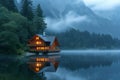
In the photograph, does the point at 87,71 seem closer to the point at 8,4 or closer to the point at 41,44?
the point at 41,44

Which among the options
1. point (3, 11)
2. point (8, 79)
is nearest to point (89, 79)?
point (8, 79)

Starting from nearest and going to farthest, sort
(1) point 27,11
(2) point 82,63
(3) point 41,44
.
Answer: (2) point 82,63 → (3) point 41,44 → (1) point 27,11

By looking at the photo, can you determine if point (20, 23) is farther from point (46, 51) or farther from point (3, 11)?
point (46, 51)

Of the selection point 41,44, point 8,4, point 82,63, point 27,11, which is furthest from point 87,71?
point 27,11

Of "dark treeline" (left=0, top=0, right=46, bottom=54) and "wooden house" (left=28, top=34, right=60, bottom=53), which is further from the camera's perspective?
"wooden house" (left=28, top=34, right=60, bottom=53)

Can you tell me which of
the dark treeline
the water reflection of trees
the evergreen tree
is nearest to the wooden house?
the dark treeline

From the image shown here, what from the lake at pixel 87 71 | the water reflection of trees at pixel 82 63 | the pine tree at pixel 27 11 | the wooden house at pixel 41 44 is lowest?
the lake at pixel 87 71

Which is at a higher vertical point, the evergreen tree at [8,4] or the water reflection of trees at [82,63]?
the evergreen tree at [8,4]

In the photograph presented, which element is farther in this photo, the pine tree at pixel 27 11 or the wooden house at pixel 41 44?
the pine tree at pixel 27 11

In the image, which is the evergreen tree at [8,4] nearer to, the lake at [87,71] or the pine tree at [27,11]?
the pine tree at [27,11]

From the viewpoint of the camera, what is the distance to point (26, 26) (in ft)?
311

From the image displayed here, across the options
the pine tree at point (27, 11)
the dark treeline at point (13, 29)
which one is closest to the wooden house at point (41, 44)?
the dark treeline at point (13, 29)

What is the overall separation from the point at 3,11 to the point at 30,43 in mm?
14178

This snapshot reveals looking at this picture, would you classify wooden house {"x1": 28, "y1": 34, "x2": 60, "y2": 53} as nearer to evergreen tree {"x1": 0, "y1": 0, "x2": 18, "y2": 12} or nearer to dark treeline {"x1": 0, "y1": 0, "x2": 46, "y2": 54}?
dark treeline {"x1": 0, "y1": 0, "x2": 46, "y2": 54}
